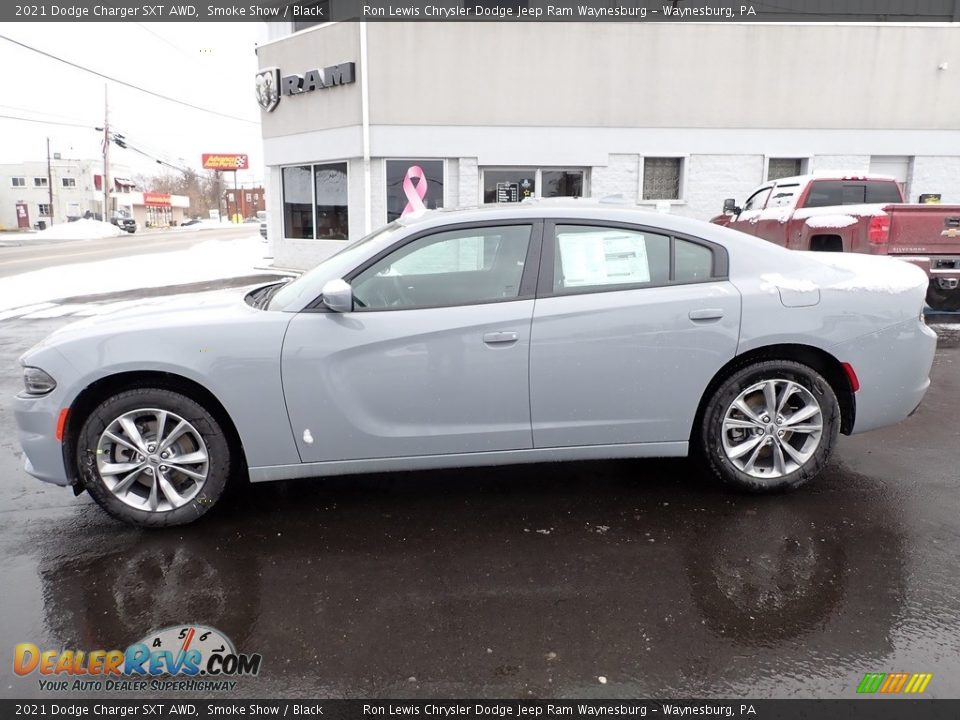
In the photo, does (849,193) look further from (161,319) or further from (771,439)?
(161,319)

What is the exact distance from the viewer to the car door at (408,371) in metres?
3.51

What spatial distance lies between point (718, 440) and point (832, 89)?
14.5 metres

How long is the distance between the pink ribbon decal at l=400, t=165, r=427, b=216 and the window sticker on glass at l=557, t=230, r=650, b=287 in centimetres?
1185

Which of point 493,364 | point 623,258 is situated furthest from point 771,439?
point 493,364

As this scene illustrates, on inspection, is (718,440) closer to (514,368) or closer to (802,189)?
(514,368)

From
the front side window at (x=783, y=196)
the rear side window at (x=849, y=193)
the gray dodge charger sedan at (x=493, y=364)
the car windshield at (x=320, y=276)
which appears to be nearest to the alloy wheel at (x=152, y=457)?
the gray dodge charger sedan at (x=493, y=364)

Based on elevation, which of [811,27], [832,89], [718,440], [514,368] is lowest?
[718,440]

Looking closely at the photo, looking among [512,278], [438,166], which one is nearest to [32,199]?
[438,166]

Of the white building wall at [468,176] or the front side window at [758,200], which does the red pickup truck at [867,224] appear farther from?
Answer: the white building wall at [468,176]

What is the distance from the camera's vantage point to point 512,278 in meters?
3.74

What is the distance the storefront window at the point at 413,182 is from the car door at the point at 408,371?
1197 cm

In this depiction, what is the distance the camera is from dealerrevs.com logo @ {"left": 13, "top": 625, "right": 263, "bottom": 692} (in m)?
2.50

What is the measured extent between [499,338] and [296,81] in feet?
48.9

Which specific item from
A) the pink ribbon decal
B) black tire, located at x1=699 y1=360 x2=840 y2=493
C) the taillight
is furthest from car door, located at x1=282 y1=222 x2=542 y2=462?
the pink ribbon decal
